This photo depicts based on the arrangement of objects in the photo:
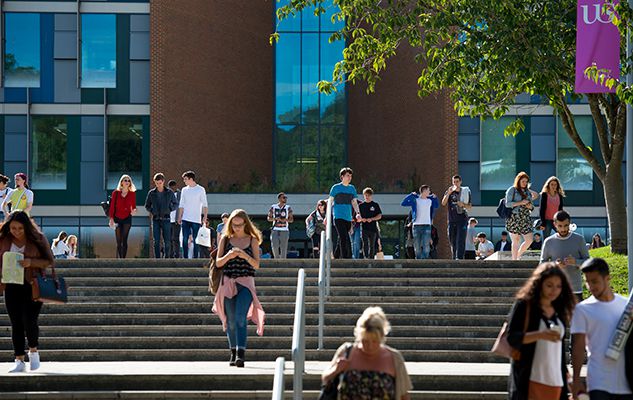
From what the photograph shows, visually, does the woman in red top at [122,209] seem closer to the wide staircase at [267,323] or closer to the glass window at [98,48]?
the wide staircase at [267,323]

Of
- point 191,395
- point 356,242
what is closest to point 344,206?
point 356,242

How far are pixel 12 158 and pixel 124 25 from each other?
5.53 m

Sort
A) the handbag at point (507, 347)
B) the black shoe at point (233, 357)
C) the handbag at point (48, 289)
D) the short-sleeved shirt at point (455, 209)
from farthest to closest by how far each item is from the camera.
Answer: the short-sleeved shirt at point (455, 209), the black shoe at point (233, 357), the handbag at point (48, 289), the handbag at point (507, 347)

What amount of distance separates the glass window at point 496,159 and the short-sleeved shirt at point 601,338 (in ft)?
104

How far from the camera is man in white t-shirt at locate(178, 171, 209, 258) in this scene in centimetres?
2159

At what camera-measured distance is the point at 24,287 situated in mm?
13273

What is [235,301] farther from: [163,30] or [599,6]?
[163,30]

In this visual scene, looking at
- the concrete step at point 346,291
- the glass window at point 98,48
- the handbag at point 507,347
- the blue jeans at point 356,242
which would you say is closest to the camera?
the handbag at point 507,347

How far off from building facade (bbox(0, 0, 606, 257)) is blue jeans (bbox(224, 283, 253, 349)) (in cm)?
2673

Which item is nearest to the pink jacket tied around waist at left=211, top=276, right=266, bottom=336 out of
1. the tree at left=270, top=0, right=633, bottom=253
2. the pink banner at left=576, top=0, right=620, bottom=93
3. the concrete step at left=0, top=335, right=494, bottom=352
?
the concrete step at left=0, top=335, right=494, bottom=352

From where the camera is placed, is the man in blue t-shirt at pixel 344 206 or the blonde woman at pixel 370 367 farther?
the man in blue t-shirt at pixel 344 206

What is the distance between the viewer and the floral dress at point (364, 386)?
7621mm

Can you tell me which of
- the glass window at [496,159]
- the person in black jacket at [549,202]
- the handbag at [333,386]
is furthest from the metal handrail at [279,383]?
the glass window at [496,159]

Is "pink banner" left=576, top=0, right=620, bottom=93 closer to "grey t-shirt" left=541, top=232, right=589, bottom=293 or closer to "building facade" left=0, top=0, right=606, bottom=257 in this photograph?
"grey t-shirt" left=541, top=232, right=589, bottom=293
